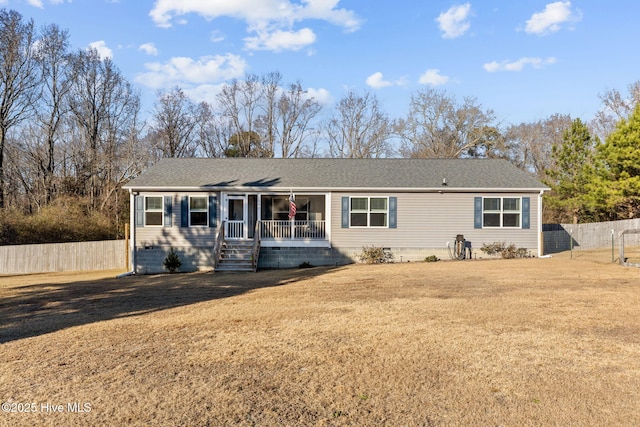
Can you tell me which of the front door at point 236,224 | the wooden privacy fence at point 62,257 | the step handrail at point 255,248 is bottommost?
the wooden privacy fence at point 62,257

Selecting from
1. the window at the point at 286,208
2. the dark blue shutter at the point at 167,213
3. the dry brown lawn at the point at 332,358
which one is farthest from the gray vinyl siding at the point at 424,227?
the dry brown lawn at the point at 332,358

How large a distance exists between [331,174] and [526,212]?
26.8ft

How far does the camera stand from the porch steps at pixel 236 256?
1678cm

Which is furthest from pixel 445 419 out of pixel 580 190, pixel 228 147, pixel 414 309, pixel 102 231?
pixel 228 147

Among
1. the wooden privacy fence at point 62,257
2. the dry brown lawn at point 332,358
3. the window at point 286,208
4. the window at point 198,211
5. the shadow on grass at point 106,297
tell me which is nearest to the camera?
the dry brown lawn at point 332,358

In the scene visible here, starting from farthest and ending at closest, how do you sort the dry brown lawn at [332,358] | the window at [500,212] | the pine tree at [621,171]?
the pine tree at [621,171] → the window at [500,212] → the dry brown lawn at [332,358]

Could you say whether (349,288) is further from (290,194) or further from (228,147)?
(228,147)

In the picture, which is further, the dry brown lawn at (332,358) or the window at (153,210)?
the window at (153,210)

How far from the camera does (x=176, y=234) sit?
18.4m

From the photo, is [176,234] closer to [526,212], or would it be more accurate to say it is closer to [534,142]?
[526,212]

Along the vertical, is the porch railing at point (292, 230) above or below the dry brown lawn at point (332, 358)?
above

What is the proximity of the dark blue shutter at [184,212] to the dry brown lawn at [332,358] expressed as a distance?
768cm

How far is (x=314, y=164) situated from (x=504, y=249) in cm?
907

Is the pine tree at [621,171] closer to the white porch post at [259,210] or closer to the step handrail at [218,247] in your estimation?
the white porch post at [259,210]
